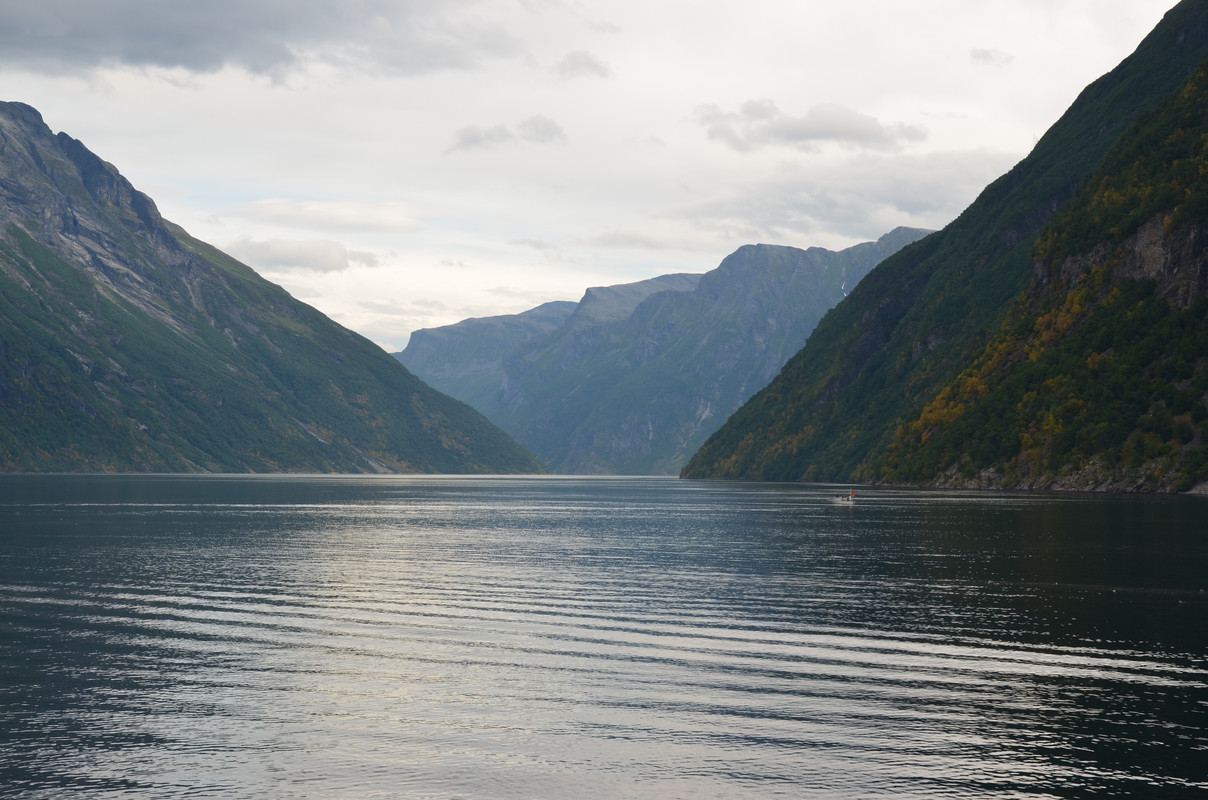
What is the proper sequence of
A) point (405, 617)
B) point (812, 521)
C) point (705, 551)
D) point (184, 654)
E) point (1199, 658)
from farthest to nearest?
point (812, 521)
point (705, 551)
point (405, 617)
point (184, 654)
point (1199, 658)

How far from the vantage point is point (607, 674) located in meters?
36.7

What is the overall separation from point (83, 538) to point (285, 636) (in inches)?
2285

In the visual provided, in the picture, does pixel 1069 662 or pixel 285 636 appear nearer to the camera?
pixel 1069 662

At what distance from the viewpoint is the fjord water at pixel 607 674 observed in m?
25.5

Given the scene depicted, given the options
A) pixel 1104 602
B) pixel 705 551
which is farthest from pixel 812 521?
pixel 1104 602

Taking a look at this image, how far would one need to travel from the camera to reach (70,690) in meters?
34.1

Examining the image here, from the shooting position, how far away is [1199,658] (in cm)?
3791

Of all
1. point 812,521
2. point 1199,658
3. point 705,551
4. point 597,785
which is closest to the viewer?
point 597,785

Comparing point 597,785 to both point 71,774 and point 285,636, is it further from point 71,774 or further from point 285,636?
point 285,636

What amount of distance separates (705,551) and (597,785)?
63561 millimetres

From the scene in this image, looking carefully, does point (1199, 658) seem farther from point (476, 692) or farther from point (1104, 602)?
point (476, 692)

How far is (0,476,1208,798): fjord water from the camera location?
25.5m

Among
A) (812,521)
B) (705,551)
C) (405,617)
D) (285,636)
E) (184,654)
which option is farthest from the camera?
(812,521)

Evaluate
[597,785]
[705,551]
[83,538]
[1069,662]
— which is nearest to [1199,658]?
[1069,662]
